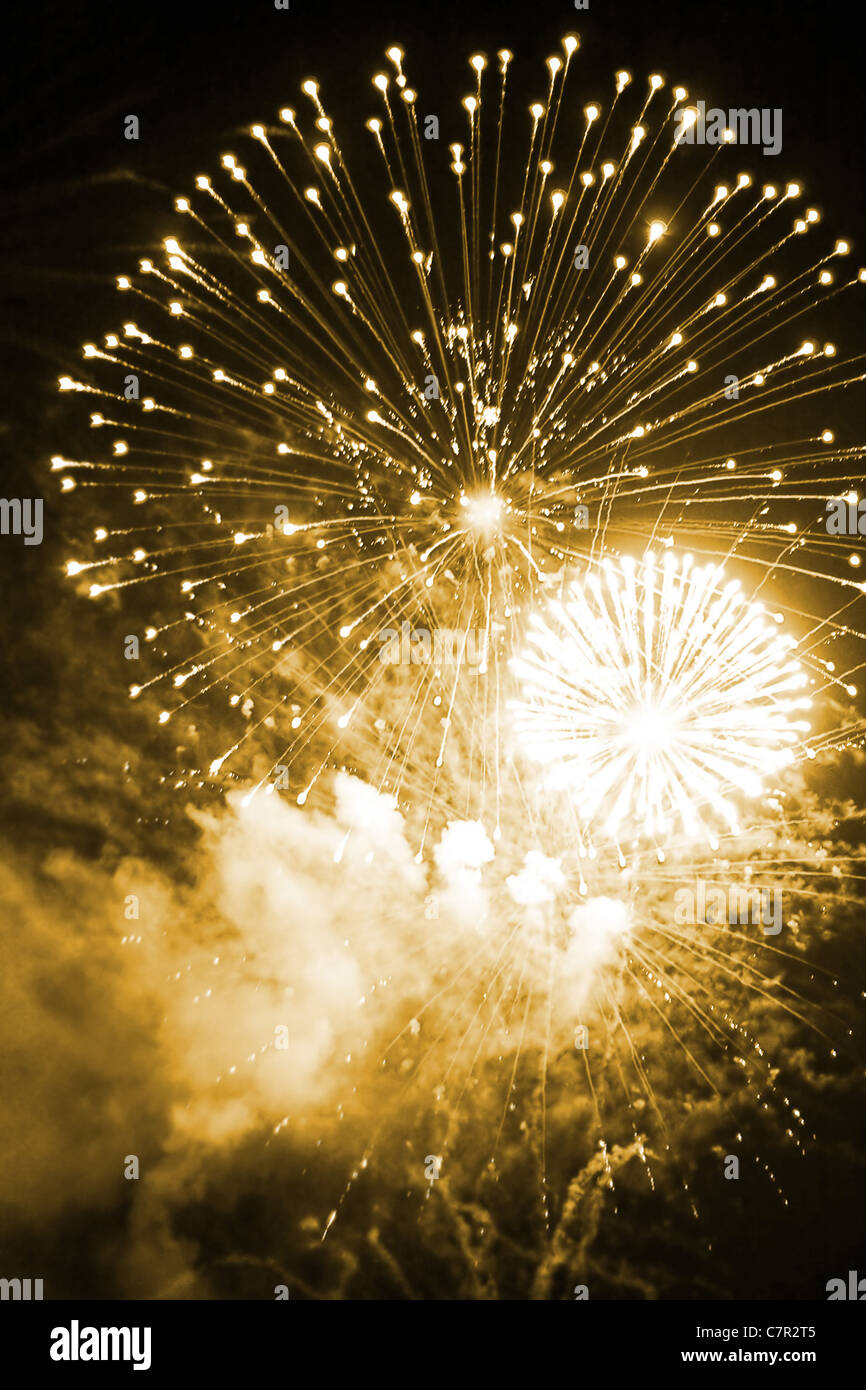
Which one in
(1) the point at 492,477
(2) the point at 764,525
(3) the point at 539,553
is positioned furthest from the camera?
(2) the point at 764,525

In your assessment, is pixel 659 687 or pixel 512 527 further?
pixel 512 527

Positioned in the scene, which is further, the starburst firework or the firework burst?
the firework burst

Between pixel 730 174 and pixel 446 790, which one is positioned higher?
pixel 730 174

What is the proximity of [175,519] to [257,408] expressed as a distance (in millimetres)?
1341

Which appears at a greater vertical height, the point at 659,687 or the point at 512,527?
the point at 512,527

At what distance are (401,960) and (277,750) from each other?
2430mm

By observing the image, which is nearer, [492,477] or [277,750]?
[492,477]

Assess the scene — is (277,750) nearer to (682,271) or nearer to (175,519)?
(175,519)

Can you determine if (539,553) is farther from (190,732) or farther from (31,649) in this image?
(31,649)

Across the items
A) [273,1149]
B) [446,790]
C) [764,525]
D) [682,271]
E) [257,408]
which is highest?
[682,271]

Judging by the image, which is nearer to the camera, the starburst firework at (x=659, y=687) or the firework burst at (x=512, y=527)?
the starburst firework at (x=659, y=687)

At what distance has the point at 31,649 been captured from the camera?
738cm

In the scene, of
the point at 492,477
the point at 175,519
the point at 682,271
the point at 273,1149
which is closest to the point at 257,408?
the point at 175,519

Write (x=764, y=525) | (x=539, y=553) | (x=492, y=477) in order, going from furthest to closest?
(x=764, y=525) → (x=539, y=553) → (x=492, y=477)
